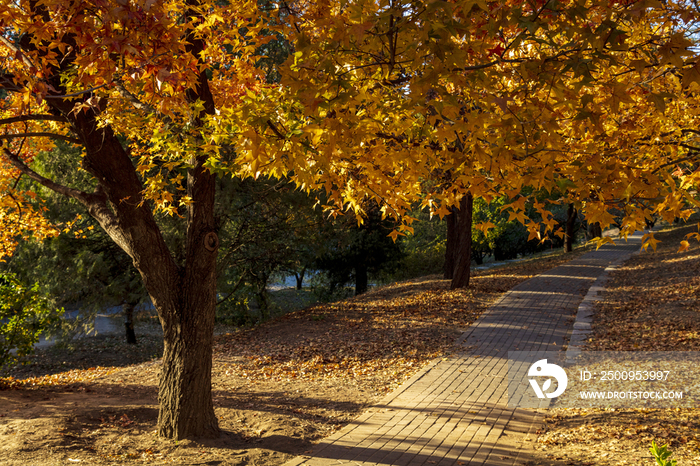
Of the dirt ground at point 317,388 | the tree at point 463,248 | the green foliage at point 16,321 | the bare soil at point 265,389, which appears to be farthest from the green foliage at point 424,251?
the green foliage at point 16,321

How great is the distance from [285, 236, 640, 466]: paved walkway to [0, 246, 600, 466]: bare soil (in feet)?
1.11

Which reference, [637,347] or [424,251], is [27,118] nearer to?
[637,347]

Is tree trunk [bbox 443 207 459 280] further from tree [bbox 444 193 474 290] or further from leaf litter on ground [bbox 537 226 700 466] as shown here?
leaf litter on ground [bbox 537 226 700 466]

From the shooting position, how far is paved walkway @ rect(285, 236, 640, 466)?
507cm

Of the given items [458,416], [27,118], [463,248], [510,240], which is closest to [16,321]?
[27,118]

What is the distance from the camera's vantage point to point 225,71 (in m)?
7.23

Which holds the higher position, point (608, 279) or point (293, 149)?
point (293, 149)

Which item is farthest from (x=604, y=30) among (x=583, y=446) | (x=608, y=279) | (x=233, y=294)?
(x=608, y=279)

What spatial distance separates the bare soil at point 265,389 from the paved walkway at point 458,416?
13.3 inches

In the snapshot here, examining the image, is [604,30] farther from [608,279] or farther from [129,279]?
[608,279]

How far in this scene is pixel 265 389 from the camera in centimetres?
785

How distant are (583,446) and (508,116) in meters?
3.69

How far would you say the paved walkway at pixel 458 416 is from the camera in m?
5.07

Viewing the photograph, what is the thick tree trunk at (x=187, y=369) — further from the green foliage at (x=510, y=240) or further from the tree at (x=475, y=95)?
the green foliage at (x=510, y=240)
